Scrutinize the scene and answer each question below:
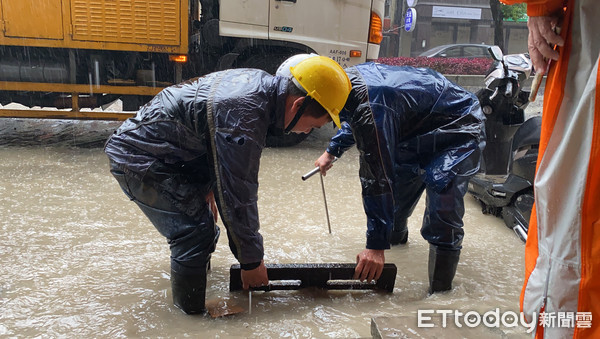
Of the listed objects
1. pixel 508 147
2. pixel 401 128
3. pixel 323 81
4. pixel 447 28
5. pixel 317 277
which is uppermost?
pixel 447 28

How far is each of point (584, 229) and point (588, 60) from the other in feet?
1.54

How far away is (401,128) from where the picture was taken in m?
2.78

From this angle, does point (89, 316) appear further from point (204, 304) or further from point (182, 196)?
point (182, 196)

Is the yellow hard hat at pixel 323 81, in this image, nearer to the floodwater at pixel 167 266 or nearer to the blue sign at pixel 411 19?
the floodwater at pixel 167 266

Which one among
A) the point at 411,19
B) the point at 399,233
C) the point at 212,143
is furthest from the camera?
the point at 411,19

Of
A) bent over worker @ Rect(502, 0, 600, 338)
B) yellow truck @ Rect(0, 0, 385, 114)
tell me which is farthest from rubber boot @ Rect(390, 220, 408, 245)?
yellow truck @ Rect(0, 0, 385, 114)

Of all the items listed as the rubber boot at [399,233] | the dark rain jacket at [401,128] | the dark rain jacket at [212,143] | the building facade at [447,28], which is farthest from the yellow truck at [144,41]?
the building facade at [447,28]

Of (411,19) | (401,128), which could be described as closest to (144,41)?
(401,128)

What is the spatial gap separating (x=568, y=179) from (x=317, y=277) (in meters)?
→ 1.70

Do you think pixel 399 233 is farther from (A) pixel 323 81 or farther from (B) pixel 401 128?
(A) pixel 323 81

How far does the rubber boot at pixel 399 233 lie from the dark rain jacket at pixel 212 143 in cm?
162

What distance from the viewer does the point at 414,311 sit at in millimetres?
2604

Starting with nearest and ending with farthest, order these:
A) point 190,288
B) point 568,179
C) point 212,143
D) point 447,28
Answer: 1. point 568,179
2. point 212,143
3. point 190,288
4. point 447,28

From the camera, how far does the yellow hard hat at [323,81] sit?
2.22 meters
